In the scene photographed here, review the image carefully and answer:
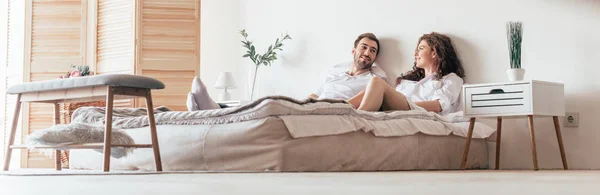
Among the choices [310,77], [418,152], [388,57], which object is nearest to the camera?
[418,152]

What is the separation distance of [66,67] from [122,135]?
3058 millimetres

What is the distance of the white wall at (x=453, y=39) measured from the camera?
4727mm

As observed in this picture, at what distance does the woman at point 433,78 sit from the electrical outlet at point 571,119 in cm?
67

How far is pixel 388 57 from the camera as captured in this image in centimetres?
574

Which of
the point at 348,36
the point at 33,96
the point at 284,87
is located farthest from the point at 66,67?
the point at 33,96

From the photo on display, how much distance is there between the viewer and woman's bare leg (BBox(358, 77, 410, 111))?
15.0ft

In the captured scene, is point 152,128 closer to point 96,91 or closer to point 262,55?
point 96,91

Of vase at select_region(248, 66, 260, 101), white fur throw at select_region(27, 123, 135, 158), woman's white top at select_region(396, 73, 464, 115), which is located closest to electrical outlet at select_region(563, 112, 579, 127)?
woman's white top at select_region(396, 73, 464, 115)

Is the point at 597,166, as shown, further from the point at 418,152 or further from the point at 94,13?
the point at 94,13

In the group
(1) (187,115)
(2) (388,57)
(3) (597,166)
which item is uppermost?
(2) (388,57)

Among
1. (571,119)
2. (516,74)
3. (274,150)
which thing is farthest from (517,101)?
(274,150)

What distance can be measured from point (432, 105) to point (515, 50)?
61 cm

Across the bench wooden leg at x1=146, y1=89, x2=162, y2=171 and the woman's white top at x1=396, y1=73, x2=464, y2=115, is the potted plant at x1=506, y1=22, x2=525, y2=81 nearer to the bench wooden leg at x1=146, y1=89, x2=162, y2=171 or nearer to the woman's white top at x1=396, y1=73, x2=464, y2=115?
the woman's white top at x1=396, y1=73, x2=464, y2=115

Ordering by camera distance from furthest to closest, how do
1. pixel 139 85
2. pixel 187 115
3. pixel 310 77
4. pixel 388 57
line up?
pixel 310 77, pixel 388 57, pixel 187 115, pixel 139 85
